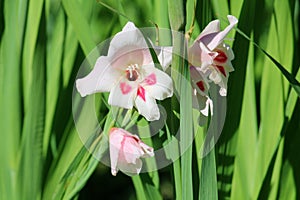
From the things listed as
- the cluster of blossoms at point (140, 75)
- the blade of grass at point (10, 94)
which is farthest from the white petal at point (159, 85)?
the blade of grass at point (10, 94)

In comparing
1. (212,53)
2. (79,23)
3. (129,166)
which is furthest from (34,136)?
(212,53)

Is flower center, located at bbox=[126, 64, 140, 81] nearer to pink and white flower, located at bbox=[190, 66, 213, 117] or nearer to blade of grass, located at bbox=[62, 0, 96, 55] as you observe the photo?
pink and white flower, located at bbox=[190, 66, 213, 117]

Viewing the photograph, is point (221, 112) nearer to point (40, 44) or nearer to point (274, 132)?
point (274, 132)

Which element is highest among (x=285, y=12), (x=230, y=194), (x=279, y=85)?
(x=285, y=12)

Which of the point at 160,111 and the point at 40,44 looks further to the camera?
the point at 40,44

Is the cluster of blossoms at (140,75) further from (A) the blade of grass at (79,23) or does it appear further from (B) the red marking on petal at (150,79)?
(A) the blade of grass at (79,23)

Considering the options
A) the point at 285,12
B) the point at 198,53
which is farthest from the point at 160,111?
the point at 285,12

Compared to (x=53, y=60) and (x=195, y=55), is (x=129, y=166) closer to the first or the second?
(x=195, y=55)
